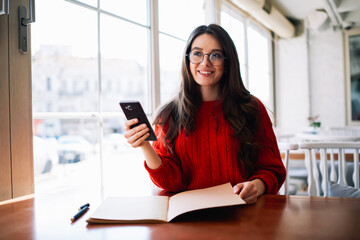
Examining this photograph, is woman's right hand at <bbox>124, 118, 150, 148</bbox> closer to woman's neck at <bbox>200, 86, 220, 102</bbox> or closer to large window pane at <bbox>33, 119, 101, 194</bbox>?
woman's neck at <bbox>200, 86, 220, 102</bbox>

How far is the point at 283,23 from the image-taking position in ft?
17.5

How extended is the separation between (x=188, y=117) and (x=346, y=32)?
18.7 ft

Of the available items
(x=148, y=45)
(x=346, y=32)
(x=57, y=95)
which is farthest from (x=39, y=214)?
(x=346, y=32)

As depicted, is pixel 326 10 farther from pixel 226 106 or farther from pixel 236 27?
pixel 226 106

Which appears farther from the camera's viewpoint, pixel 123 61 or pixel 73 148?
pixel 123 61

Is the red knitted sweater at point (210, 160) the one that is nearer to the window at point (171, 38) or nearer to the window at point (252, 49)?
the window at point (171, 38)

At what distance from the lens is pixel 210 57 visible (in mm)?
1412

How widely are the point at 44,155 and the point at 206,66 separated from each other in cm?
117

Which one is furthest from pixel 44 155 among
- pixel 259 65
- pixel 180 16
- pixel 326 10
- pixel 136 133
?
pixel 326 10

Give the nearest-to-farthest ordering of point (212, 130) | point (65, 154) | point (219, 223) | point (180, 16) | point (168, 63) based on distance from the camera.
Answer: point (219, 223) → point (212, 130) → point (65, 154) → point (168, 63) → point (180, 16)

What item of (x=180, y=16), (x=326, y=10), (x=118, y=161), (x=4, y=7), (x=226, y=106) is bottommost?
(x=118, y=161)

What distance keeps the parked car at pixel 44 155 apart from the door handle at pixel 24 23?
616 mm

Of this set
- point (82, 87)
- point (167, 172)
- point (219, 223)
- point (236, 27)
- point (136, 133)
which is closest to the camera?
point (219, 223)

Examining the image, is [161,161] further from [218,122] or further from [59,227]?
[59,227]
